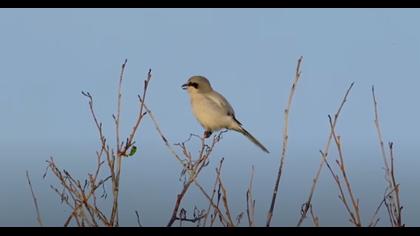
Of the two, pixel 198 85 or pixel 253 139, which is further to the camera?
pixel 198 85

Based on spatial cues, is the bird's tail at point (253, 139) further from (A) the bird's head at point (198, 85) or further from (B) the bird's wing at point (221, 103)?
(A) the bird's head at point (198, 85)

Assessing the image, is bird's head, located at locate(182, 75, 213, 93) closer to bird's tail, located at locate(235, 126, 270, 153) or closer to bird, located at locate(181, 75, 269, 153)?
bird, located at locate(181, 75, 269, 153)

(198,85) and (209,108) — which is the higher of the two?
(198,85)

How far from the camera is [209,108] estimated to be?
3947 millimetres

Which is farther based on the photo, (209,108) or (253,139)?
(209,108)

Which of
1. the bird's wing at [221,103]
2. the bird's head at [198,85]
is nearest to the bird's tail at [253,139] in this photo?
the bird's wing at [221,103]

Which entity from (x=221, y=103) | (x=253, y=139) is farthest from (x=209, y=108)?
(x=253, y=139)

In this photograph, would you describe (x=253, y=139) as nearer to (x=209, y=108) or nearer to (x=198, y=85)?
(x=209, y=108)

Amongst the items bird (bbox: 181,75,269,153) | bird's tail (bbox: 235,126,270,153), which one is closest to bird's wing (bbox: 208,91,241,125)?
bird (bbox: 181,75,269,153)

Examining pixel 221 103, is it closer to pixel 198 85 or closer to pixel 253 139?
pixel 198 85

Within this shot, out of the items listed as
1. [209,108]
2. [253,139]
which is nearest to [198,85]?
[209,108]

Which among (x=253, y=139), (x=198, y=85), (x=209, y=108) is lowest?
(x=253, y=139)

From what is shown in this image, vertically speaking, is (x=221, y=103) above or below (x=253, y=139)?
above
